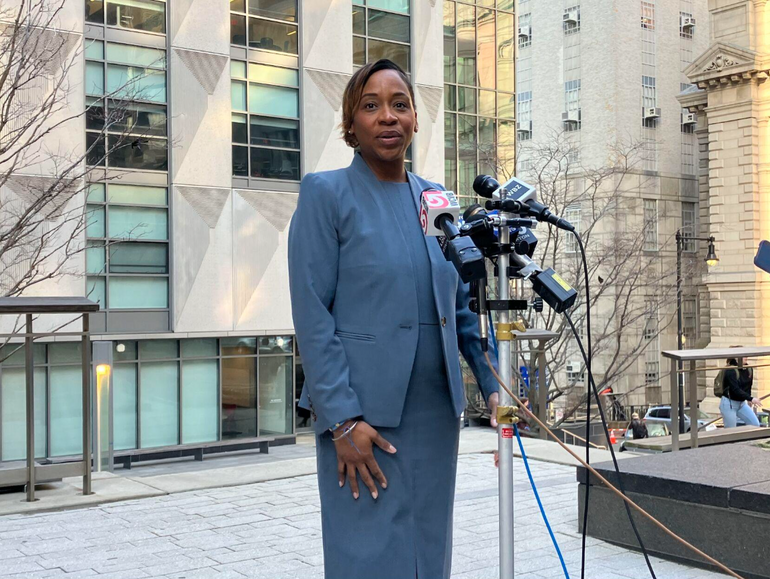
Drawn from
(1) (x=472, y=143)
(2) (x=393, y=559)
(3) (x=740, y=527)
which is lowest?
(3) (x=740, y=527)

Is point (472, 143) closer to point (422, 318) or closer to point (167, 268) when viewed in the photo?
point (167, 268)

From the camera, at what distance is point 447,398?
3197 mm

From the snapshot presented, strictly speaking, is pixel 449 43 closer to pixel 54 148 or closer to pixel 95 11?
pixel 95 11

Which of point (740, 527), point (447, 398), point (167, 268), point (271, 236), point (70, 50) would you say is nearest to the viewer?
point (447, 398)

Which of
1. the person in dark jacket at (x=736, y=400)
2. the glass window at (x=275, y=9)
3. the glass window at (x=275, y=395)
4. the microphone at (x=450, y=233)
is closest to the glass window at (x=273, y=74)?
the glass window at (x=275, y=9)

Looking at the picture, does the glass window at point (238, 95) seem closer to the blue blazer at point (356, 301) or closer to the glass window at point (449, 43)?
the glass window at point (449, 43)

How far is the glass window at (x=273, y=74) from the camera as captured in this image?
77.4 ft

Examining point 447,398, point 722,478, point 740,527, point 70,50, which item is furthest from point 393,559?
point 70,50

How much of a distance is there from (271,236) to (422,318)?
20.8 m

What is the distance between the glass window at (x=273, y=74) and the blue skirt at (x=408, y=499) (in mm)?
21481

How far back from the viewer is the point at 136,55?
2162 centimetres

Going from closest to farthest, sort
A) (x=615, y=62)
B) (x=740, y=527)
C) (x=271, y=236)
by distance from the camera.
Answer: (x=740, y=527) < (x=271, y=236) < (x=615, y=62)

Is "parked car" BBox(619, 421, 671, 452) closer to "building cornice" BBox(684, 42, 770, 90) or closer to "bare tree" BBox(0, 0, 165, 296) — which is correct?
"bare tree" BBox(0, 0, 165, 296)

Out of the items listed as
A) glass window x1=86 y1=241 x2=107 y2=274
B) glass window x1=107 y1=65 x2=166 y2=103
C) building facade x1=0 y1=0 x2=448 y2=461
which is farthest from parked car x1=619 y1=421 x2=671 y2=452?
glass window x1=107 y1=65 x2=166 y2=103
